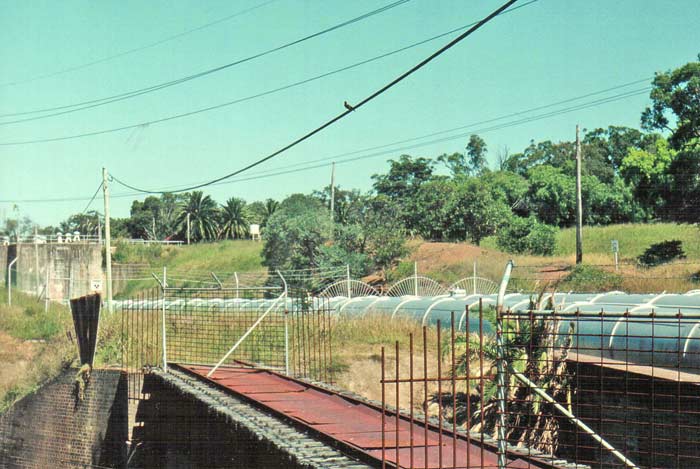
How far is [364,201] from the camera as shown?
144 feet

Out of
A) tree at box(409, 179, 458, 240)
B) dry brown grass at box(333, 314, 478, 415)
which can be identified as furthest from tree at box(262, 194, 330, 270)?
dry brown grass at box(333, 314, 478, 415)

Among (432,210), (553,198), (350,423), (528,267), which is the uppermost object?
(553,198)

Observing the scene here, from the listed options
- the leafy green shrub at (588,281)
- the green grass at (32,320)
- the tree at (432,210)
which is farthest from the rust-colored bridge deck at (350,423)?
the tree at (432,210)

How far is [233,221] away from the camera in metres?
70.8

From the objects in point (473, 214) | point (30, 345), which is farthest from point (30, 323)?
point (473, 214)

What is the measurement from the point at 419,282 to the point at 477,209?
1041 cm

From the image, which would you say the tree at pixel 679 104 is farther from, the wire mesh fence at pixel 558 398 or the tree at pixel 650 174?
the wire mesh fence at pixel 558 398

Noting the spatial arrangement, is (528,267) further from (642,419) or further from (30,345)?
(642,419)

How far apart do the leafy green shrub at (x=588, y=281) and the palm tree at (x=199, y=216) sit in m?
43.9

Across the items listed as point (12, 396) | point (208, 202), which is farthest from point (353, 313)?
point (208, 202)

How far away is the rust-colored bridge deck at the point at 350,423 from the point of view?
6.94m

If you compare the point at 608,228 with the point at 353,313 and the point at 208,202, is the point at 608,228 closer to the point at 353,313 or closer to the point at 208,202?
the point at 353,313

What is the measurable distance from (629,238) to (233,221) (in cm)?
3950

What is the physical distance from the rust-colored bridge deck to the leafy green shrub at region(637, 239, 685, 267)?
25122 mm
